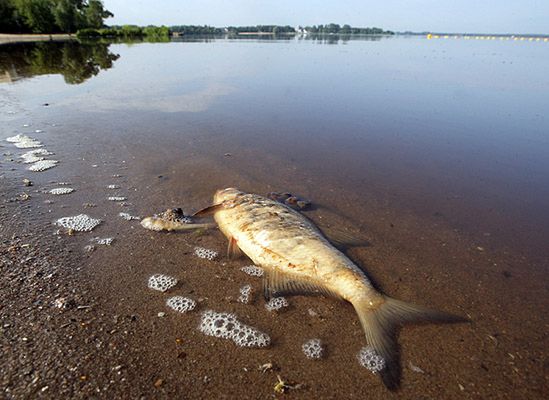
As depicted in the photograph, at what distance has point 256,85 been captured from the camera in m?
15.9

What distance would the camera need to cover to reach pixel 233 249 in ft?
14.0

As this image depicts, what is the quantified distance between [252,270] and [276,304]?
2.00 ft

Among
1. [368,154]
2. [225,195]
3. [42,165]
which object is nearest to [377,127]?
[368,154]

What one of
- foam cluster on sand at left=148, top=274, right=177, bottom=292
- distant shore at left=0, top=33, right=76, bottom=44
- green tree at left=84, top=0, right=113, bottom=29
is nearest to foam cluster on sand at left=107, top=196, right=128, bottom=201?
foam cluster on sand at left=148, top=274, right=177, bottom=292

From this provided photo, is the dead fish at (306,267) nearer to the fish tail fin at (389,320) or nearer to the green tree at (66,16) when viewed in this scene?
the fish tail fin at (389,320)

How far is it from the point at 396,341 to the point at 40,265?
12.8 ft

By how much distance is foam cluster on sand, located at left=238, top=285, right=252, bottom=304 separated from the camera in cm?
351

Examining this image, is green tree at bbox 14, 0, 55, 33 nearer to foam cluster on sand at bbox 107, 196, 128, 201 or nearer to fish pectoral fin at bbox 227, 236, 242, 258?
foam cluster on sand at bbox 107, 196, 128, 201

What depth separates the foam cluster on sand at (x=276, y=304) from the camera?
3.43m

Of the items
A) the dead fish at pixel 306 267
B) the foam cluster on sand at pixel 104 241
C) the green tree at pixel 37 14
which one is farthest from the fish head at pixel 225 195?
the green tree at pixel 37 14

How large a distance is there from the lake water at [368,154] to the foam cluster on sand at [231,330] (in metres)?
1.68

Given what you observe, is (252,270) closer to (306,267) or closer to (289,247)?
(289,247)

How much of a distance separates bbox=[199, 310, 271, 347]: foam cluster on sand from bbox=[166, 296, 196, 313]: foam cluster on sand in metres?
0.19

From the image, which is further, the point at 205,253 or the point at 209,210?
the point at 209,210
